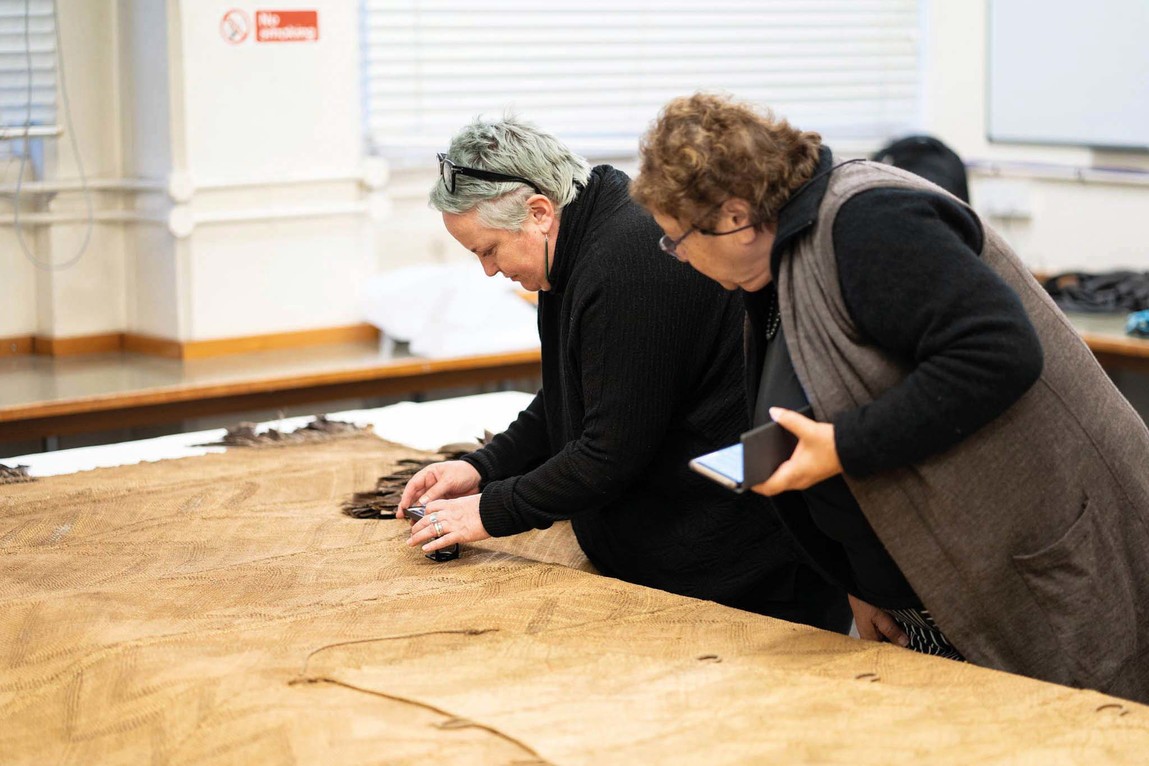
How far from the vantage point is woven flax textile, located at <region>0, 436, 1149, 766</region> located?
1.50 metres

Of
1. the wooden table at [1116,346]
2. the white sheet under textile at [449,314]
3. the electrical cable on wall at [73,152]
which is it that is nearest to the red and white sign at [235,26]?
the electrical cable on wall at [73,152]

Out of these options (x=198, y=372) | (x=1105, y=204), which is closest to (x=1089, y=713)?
(x=198, y=372)

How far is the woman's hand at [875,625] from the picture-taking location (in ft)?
6.51

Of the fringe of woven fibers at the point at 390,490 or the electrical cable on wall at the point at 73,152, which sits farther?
the electrical cable on wall at the point at 73,152

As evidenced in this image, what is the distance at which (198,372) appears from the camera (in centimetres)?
404

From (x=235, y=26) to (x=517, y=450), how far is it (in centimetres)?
225

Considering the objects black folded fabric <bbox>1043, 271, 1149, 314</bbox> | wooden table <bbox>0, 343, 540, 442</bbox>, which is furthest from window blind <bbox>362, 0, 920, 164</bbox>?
black folded fabric <bbox>1043, 271, 1149, 314</bbox>

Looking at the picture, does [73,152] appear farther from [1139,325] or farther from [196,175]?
[1139,325]

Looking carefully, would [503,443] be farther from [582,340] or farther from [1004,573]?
[1004,573]

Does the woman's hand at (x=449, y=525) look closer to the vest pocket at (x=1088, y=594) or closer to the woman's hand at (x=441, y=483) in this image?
the woman's hand at (x=441, y=483)

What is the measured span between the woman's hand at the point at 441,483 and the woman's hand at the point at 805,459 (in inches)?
34.9

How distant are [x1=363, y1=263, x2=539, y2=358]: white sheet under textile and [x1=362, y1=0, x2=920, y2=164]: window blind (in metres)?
0.57

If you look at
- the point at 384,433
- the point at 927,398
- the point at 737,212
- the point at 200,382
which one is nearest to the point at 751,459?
the point at 927,398

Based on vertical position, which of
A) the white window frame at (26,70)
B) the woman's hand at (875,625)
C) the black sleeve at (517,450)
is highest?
the white window frame at (26,70)
